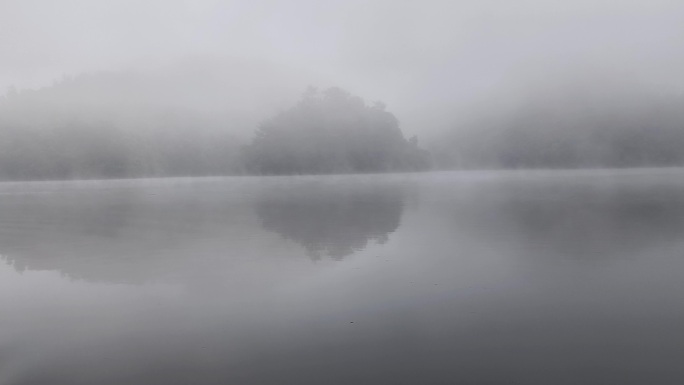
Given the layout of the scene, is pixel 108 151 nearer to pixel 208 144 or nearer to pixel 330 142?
pixel 208 144

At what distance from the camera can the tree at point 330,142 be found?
4712 centimetres

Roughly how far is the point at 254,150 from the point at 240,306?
4304 centimetres

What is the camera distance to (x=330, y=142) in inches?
1857

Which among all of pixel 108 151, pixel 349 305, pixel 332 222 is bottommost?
pixel 349 305

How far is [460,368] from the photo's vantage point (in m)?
3.71

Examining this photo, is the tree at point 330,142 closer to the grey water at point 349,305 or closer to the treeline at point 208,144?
the treeline at point 208,144

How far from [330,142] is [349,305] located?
42.3 meters

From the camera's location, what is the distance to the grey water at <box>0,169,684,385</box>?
12.4ft

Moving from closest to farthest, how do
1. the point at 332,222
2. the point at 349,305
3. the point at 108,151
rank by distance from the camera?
the point at 349,305 → the point at 332,222 → the point at 108,151

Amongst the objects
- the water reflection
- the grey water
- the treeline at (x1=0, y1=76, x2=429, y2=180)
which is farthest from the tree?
the grey water

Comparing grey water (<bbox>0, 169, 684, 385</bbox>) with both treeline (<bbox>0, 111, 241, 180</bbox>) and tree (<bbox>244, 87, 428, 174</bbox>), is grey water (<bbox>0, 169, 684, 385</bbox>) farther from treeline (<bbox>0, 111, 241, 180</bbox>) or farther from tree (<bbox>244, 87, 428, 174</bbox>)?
treeline (<bbox>0, 111, 241, 180</bbox>)

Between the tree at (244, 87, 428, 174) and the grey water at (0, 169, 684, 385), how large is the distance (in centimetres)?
3692

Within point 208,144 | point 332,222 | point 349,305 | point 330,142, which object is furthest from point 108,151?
point 349,305

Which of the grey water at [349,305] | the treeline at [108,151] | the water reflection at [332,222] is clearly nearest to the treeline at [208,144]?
the treeline at [108,151]
